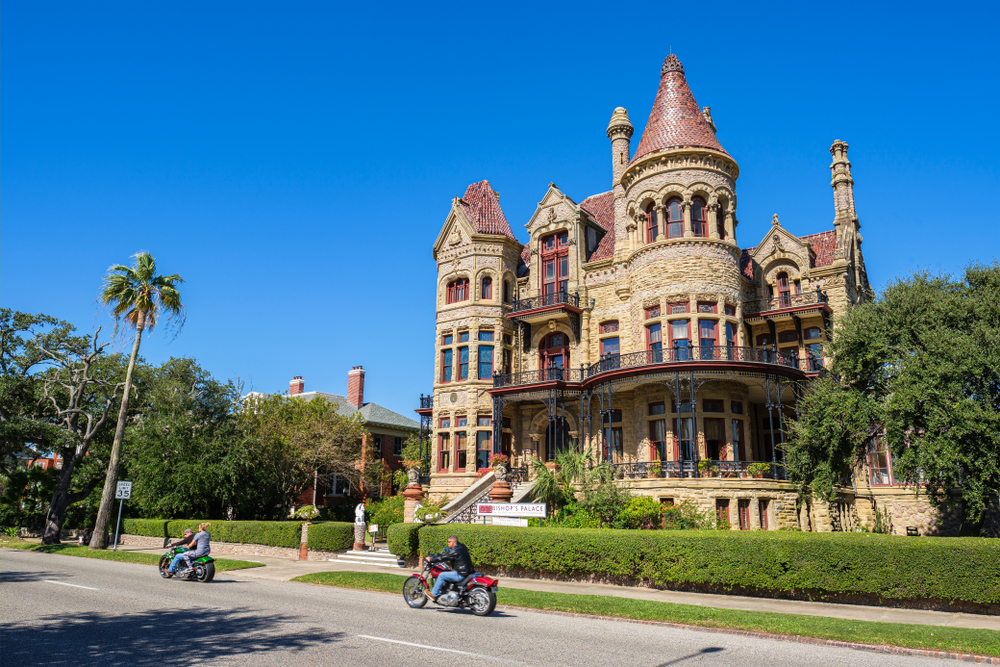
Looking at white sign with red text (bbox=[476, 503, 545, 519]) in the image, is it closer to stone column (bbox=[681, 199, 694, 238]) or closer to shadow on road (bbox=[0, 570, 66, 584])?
shadow on road (bbox=[0, 570, 66, 584])

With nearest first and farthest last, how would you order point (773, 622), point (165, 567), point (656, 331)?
point (773, 622) → point (165, 567) → point (656, 331)

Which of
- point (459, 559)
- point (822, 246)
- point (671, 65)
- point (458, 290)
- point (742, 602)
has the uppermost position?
point (671, 65)

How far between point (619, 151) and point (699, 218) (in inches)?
291

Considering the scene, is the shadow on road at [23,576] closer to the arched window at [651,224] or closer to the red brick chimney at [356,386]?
the arched window at [651,224]

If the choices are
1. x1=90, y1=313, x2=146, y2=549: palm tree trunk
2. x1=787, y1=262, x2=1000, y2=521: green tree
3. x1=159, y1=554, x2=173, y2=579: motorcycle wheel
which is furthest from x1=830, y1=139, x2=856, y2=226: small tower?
x1=90, y1=313, x2=146, y2=549: palm tree trunk

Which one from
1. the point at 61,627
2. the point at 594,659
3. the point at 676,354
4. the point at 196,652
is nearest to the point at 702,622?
the point at 594,659

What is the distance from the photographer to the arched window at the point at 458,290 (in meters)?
36.7

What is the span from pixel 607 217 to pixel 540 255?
176 inches

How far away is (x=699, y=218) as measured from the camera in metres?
31.1

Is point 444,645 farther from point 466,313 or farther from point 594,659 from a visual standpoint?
point 466,313

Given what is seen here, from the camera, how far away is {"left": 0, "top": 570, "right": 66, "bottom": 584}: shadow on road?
16.8 metres

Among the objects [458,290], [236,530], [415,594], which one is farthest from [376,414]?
[415,594]

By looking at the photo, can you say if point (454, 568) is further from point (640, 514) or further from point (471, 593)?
point (640, 514)

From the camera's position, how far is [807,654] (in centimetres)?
997
